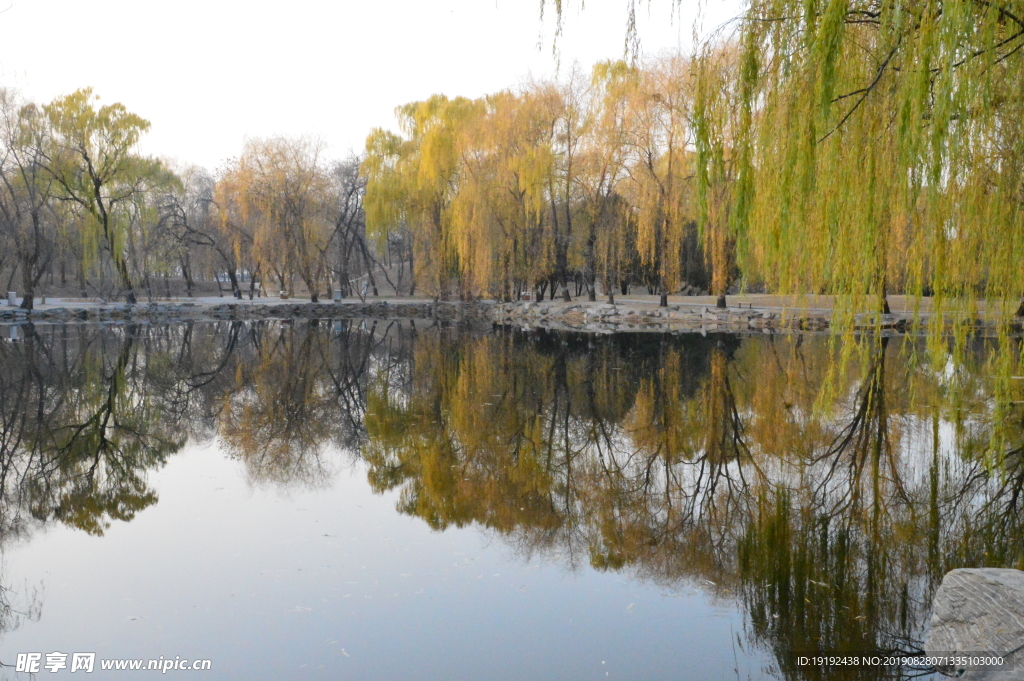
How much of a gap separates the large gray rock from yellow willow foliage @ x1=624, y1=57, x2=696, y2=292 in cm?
1772

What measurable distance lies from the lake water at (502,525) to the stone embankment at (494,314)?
11174 mm

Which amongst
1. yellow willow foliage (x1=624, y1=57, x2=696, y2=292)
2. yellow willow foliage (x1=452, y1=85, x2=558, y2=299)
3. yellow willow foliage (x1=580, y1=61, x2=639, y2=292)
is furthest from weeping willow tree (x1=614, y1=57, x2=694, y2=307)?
yellow willow foliage (x1=452, y1=85, x2=558, y2=299)

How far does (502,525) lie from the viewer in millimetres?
4895

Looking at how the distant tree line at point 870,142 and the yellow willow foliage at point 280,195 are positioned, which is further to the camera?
the yellow willow foliage at point 280,195

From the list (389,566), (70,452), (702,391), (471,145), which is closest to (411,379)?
(702,391)

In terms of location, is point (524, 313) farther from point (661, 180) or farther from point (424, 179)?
point (661, 180)

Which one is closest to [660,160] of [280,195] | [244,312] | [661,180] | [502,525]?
[661,180]

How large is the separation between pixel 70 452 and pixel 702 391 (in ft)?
22.2

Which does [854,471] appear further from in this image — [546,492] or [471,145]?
[471,145]

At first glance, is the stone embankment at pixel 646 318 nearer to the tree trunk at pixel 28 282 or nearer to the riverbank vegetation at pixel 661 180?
the riverbank vegetation at pixel 661 180

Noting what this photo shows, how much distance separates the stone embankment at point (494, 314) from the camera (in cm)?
2128

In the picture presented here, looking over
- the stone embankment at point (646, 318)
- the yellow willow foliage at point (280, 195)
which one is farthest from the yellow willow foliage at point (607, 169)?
the yellow willow foliage at point (280, 195)

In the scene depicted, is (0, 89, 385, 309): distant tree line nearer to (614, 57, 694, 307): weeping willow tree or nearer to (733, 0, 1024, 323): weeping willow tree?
(614, 57, 694, 307): weeping willow tree

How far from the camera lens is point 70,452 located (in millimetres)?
6746
